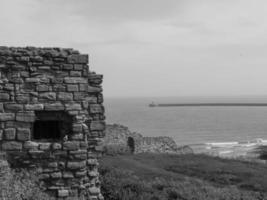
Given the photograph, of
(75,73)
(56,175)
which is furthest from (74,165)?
(75,73)

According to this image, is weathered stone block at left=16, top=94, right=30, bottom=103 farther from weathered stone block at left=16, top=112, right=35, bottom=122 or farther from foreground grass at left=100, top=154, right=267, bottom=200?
foreground grass at left=100, top=154, right=267, bottom=200

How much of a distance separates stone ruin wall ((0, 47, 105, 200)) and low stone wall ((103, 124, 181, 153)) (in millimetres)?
18344

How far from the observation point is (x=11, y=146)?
8938mm

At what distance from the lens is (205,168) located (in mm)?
19109

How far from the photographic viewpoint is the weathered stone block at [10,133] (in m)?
8.90

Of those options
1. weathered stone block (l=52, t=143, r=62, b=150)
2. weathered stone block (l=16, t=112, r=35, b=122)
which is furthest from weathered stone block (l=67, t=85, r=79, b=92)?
weathered stone block (l=52, t=143, r=62, b=150)

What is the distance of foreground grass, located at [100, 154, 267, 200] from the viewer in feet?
38.3

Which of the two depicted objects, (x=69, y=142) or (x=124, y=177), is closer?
(x=69, y=142)

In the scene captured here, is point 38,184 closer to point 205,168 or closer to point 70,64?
point 70,64

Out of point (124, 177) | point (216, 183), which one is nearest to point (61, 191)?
point (124, 177)

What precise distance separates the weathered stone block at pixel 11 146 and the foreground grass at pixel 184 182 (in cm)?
364

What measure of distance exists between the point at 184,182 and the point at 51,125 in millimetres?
5572

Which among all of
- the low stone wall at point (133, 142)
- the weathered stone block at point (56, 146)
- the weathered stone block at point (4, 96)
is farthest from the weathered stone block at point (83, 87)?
the low stone wall at point (133, 142)

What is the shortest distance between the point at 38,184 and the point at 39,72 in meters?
2.40
